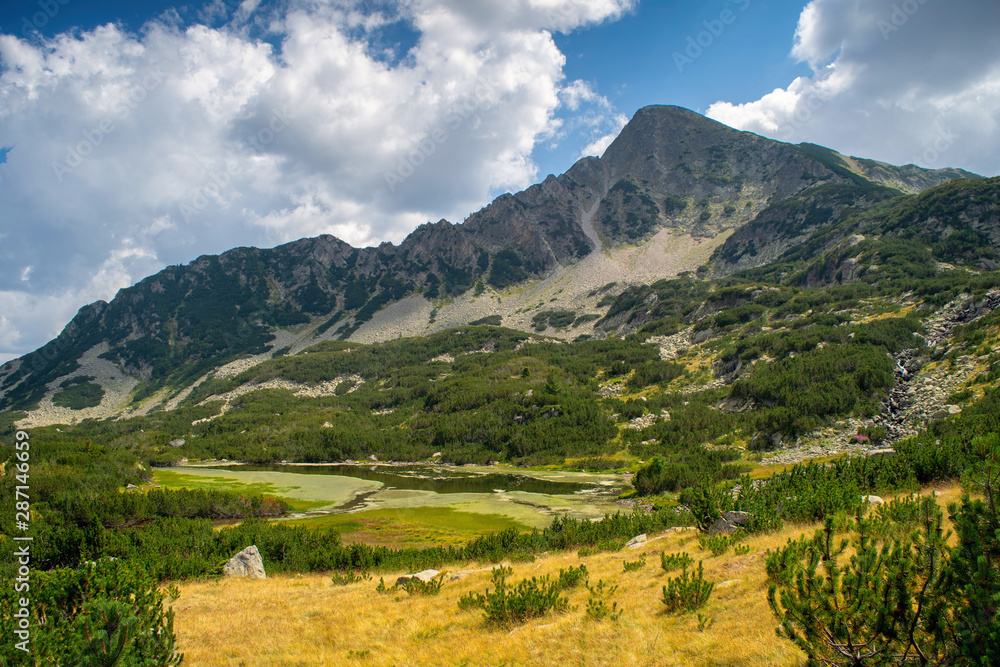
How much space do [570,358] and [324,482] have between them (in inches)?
2399

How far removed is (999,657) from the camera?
3.54m

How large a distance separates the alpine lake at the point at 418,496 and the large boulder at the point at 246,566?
6879 millimetres

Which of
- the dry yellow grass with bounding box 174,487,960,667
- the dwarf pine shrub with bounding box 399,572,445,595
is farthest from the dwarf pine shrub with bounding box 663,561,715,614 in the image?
the dwarf pine shrub with bounding box 399,572,445,595

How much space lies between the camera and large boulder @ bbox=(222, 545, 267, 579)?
1619cm

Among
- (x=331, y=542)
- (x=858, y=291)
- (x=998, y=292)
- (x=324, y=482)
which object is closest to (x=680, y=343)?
(x=858, y=291)

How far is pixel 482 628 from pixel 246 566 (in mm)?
12064

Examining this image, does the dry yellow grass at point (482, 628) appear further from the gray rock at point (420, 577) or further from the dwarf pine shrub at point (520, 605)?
the gray rock at point (420, 577)

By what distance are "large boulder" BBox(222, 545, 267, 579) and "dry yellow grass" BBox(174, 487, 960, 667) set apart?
2739 mm

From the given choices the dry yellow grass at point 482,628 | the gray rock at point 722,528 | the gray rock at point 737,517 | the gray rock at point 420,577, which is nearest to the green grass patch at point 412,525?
the gray rock at point 420,577

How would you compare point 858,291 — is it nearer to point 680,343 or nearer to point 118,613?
point 680,343

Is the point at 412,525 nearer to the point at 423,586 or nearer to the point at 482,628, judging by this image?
the point at 423,586

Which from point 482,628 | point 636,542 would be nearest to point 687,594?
point 482,628

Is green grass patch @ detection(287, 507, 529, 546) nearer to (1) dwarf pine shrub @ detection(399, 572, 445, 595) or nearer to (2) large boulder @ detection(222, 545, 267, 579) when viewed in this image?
(2) large boulder @ detection(222, 545, 267, 579)

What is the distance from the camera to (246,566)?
54.1ft
